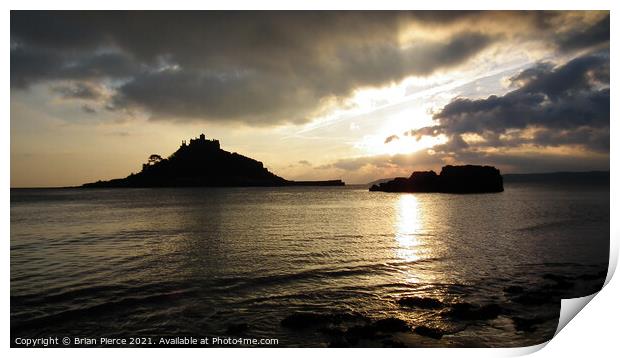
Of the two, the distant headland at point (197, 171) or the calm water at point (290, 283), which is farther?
the distant headland at point (197, 171)

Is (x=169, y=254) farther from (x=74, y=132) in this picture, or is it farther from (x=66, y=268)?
(x=74, y=132)

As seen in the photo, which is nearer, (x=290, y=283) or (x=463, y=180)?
(x=290, y=283)

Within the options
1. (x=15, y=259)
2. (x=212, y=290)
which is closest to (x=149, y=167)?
(x=15, y=259)

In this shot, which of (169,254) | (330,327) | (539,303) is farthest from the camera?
(169,254)

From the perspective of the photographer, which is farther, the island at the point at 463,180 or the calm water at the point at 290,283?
the island at the point at 463,180

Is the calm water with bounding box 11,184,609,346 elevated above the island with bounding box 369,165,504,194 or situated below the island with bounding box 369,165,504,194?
below

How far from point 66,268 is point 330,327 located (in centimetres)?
1007

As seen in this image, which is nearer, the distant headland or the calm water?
the calm water

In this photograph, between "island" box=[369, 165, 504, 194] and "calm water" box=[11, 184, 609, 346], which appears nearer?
"calm water" box=[11, 184, 609, 346]

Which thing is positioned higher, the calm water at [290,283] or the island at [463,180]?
the island at [463,180]

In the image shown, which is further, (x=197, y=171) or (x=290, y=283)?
(x=197, y=171)

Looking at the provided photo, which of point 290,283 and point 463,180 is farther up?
point 463,180

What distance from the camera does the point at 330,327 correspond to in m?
7.53
